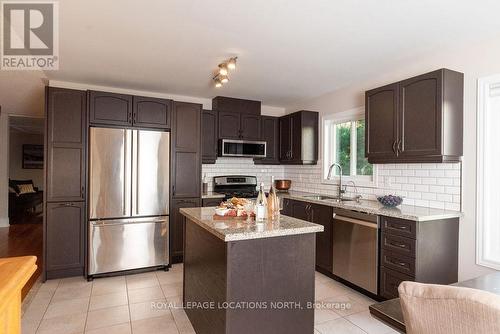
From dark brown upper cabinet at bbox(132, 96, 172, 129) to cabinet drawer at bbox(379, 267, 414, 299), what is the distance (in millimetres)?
3065

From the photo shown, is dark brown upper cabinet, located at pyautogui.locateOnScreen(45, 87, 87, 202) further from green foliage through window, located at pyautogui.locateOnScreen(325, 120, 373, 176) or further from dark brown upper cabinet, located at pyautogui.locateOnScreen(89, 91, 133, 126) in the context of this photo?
green foliage through window, located at pyautogui.locateOnScreen(325, 120, 373, 176)

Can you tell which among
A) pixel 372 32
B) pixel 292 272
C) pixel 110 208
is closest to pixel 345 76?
pixel 372 32

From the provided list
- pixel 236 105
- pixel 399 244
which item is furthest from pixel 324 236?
pixel 236 105

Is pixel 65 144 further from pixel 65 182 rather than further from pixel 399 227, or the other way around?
pixel 399 227

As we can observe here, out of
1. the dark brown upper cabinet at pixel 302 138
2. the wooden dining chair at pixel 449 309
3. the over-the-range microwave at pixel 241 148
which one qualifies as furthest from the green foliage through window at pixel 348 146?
the wooden dining chair at pixel 449 309

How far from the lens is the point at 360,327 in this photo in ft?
8.02

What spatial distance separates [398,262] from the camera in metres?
2.67

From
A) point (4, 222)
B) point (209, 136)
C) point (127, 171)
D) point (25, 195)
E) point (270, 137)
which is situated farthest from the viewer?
point (25, 195)

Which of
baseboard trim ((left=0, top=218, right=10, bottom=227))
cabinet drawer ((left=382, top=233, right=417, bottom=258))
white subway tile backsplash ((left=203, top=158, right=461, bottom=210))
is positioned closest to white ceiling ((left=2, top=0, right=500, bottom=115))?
white subway tile backsplash ((left=203, top=158, right=461, bottom=210))

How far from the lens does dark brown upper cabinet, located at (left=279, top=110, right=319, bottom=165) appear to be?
181 inches

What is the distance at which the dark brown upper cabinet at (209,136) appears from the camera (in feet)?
14.8

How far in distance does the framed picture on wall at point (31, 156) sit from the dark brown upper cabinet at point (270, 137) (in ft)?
26.6

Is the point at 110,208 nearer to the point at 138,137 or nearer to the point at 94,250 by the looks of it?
the point at 94,250

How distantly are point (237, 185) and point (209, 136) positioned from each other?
3.22ft
